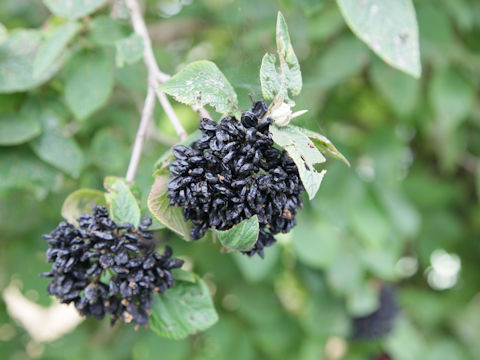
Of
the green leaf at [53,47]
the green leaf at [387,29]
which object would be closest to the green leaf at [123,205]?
the green leaf at [53,47]

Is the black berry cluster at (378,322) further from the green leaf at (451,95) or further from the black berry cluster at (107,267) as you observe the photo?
the black berry cluster at (107,267)

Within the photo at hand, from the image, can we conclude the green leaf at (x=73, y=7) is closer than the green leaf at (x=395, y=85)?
Yes

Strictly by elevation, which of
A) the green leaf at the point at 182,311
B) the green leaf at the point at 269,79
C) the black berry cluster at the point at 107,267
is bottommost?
the green leaf at the point at 182,311

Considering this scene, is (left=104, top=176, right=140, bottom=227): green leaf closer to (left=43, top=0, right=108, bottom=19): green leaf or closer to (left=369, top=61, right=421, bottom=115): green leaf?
(left=43, top=0, right=108, bottom=19): green leaf

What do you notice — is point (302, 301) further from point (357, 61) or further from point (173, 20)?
point (173, 20)

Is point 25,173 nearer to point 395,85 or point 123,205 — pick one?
point 123,205

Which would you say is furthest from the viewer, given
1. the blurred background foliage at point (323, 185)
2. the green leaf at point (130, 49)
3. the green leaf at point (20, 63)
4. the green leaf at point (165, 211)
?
the blurred background foliage at point (323, 185)

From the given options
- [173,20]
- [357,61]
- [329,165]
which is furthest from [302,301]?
[173,20]

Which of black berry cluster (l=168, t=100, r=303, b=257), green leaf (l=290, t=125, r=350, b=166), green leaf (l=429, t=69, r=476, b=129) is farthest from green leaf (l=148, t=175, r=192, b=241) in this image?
green leaf (l=429, t=69, r=476, b=129)
